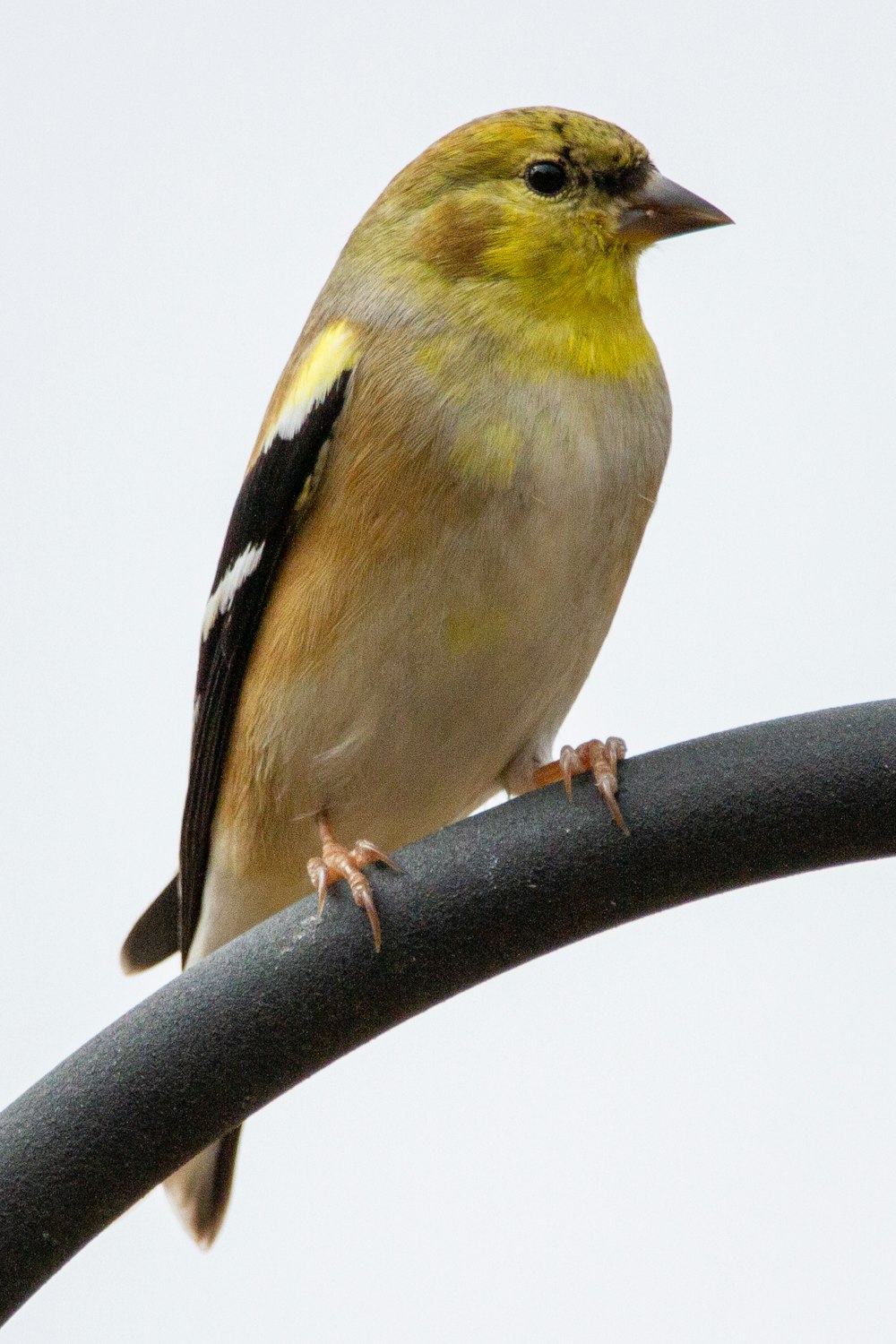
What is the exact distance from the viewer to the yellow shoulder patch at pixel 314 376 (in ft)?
8.77

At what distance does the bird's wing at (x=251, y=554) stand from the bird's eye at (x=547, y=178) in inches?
15.7

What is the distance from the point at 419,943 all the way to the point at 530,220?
129 centimetres

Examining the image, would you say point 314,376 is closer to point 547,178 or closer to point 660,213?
point 547,178

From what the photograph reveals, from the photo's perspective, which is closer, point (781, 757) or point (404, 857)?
point (781, 757)

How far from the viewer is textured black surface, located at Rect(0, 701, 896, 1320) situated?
73.0 inches

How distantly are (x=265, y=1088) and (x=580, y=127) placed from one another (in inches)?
67.9

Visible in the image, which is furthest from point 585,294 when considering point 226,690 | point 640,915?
point 640,915

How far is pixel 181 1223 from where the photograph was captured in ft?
10.0

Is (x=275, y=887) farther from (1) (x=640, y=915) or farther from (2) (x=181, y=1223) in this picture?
(1) (x=640, y=915)

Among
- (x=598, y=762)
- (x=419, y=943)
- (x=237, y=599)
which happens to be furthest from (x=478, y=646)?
(x=419, y=943)

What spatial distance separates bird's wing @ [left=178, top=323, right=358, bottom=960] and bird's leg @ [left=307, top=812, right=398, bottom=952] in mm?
292

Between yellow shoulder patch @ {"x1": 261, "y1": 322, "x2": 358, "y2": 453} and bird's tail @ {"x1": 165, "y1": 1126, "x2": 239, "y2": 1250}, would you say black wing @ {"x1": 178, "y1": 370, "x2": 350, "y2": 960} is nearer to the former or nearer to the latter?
yellow shoulder patch @ {"x1": 261, "y1": 322, "x2": 358, "y2": 453}

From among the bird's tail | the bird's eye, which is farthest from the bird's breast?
the bird's tail

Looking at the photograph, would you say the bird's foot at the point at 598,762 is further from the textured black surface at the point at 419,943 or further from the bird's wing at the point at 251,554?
the bird's wing at the point at 251,554
